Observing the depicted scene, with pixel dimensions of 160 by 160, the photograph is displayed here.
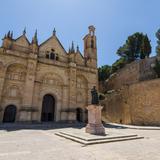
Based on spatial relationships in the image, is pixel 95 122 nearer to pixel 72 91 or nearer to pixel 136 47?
pixel 72 91

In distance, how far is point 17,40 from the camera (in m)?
22.8

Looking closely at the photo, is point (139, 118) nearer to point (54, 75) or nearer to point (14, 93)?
point (54, 75)

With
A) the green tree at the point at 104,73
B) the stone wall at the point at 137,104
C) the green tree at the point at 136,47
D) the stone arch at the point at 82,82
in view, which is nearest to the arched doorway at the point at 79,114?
the stone arch at the point at 82,82

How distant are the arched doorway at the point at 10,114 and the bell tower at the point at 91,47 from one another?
591 inches

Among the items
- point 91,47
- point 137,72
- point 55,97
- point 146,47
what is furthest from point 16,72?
point 146,47

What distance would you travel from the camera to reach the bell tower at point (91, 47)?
27.8 m

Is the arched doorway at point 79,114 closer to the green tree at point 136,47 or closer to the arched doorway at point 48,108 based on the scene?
the arched doorway at point 48,108

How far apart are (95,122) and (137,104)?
13.3 meters

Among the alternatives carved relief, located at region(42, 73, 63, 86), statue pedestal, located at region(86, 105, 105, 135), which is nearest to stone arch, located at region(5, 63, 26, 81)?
carved relief, located at region(42, 73, 63, 86)

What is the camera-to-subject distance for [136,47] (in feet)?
131

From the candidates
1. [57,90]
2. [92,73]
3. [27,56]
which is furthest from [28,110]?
[92,73]

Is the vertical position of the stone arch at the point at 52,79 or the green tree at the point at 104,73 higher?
the green tree at the point at 104,73

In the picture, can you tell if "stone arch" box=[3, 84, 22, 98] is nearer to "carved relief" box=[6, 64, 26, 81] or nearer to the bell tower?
"carved relief" box=[6, 64, 26, 81]

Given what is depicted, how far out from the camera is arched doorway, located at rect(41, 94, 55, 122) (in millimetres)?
21922
